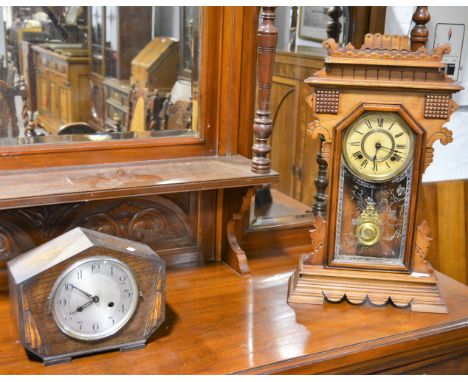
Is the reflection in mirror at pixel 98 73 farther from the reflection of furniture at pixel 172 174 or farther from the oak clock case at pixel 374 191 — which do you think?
the oak clock case at pixel 374 191

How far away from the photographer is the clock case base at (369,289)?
146 centimetres

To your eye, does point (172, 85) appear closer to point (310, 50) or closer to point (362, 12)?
point (310, 50)

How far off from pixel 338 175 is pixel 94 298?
1.92 ft

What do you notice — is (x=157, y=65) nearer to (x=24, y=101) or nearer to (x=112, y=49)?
(x=112, y=49)

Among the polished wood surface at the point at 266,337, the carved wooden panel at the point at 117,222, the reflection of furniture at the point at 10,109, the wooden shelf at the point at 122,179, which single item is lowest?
the polished wood surface at the point at 266,337

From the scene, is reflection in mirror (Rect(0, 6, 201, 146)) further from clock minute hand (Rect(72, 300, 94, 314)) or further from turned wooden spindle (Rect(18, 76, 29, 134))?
clock minute hand (Rect(72, 300, 94, 314))

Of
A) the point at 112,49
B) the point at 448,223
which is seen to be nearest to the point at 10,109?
the point at 112,49

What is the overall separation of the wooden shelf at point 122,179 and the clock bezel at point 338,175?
0.16 meters

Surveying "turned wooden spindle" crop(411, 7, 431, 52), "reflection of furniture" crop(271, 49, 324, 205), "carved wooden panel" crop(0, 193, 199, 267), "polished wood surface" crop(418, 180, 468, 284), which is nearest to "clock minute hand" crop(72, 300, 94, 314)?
"carved wooden panel" crop(0, 193, 199, 267)

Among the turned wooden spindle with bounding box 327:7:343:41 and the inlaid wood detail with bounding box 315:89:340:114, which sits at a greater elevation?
the turned wooden spindle with bounding box 327:7:343:41

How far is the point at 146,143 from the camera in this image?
1579mm

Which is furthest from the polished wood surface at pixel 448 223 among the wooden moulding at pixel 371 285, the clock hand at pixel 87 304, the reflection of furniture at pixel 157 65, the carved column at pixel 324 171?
the clock hand at pixel 87 304

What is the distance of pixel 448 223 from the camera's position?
202 cm

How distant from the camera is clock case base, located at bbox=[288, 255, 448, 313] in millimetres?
1463
